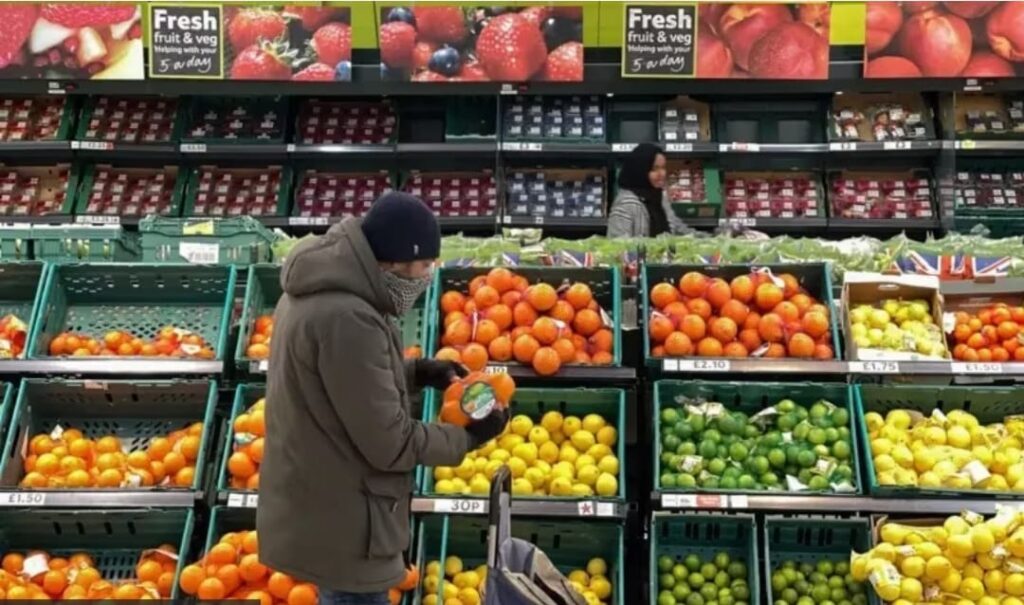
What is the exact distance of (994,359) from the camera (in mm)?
3875

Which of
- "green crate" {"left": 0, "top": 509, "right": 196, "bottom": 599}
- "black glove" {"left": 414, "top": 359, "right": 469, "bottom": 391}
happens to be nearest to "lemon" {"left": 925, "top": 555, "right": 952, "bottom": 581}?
"black glove" {"left": 414, "top": 359, "right": 469, "bottom": 391}

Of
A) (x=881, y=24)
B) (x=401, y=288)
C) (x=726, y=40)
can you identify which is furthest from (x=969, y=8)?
(x=401, y=288)

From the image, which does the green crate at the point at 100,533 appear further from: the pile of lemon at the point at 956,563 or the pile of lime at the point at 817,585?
the pile of lemon at the point at 956,563

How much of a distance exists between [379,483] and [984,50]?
5.75 m

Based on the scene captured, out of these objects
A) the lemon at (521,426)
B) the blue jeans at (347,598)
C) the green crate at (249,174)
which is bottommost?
the blue jeans at (347,598)

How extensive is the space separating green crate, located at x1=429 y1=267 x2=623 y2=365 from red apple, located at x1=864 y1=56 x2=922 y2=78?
3550mm

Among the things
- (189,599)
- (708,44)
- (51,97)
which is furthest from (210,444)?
(51,97)

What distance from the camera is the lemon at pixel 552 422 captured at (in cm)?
392

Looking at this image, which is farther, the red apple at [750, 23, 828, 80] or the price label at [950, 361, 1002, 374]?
the red apple at [750, 23, 828, 80]

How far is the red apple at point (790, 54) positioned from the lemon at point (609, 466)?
3.89 metres

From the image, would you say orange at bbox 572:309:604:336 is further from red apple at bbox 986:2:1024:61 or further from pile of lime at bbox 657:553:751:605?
red apple at bbox 986:2:1024:61

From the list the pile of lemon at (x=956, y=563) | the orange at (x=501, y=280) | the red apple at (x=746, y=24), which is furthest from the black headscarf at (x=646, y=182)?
the pile of lemon at (x=956, y=563)

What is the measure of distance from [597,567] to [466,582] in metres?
0.48

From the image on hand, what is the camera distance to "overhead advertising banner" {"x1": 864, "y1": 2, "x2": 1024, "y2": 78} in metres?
6.76
